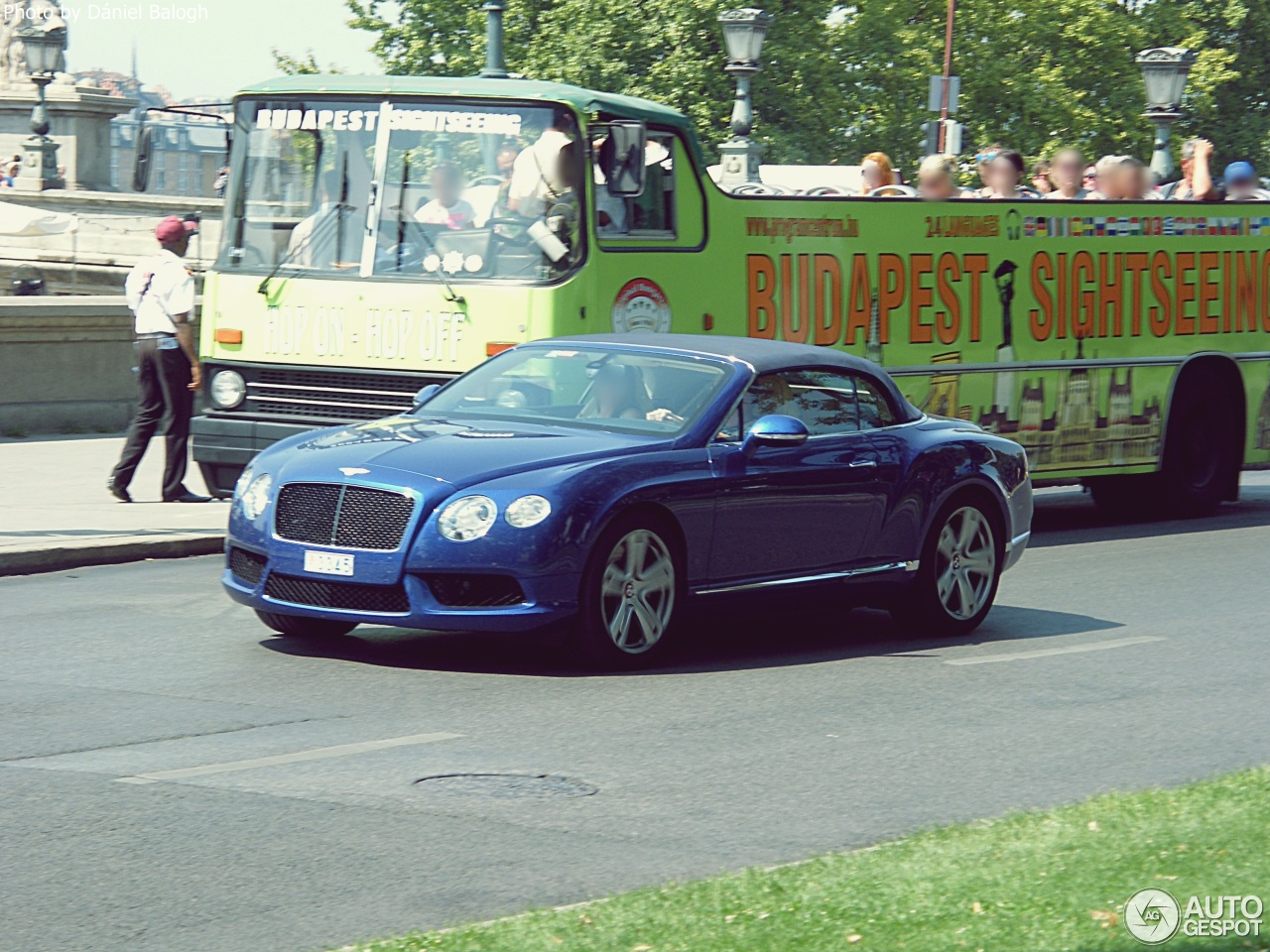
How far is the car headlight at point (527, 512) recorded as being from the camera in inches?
349

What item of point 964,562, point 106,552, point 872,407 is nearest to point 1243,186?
point 964,562

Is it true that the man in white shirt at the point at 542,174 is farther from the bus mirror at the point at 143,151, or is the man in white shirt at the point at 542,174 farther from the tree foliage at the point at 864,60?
the tree foliage at the point at 864,60

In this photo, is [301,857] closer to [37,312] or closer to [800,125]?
[37,312]

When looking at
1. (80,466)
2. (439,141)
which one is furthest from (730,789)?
(80,466)

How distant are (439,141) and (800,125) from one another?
42.4m

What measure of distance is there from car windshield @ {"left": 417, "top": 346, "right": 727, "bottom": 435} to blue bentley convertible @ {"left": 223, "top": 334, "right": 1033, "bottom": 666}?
1 centimetres

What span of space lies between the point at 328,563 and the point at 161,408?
634 centimetres

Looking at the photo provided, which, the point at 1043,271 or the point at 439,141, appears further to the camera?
the point at 1043,271

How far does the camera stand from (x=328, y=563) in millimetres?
9078

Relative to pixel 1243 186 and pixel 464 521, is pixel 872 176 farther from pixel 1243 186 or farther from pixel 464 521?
pixel 464 521

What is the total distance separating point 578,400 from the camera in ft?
32.9

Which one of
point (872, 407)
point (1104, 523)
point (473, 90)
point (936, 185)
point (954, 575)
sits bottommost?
point (1104, 523)

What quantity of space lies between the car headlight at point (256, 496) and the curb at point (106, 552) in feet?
11.0

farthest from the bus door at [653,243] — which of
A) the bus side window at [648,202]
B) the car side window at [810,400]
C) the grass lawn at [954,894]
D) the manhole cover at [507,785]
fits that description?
the grass lawn at [954,894]
